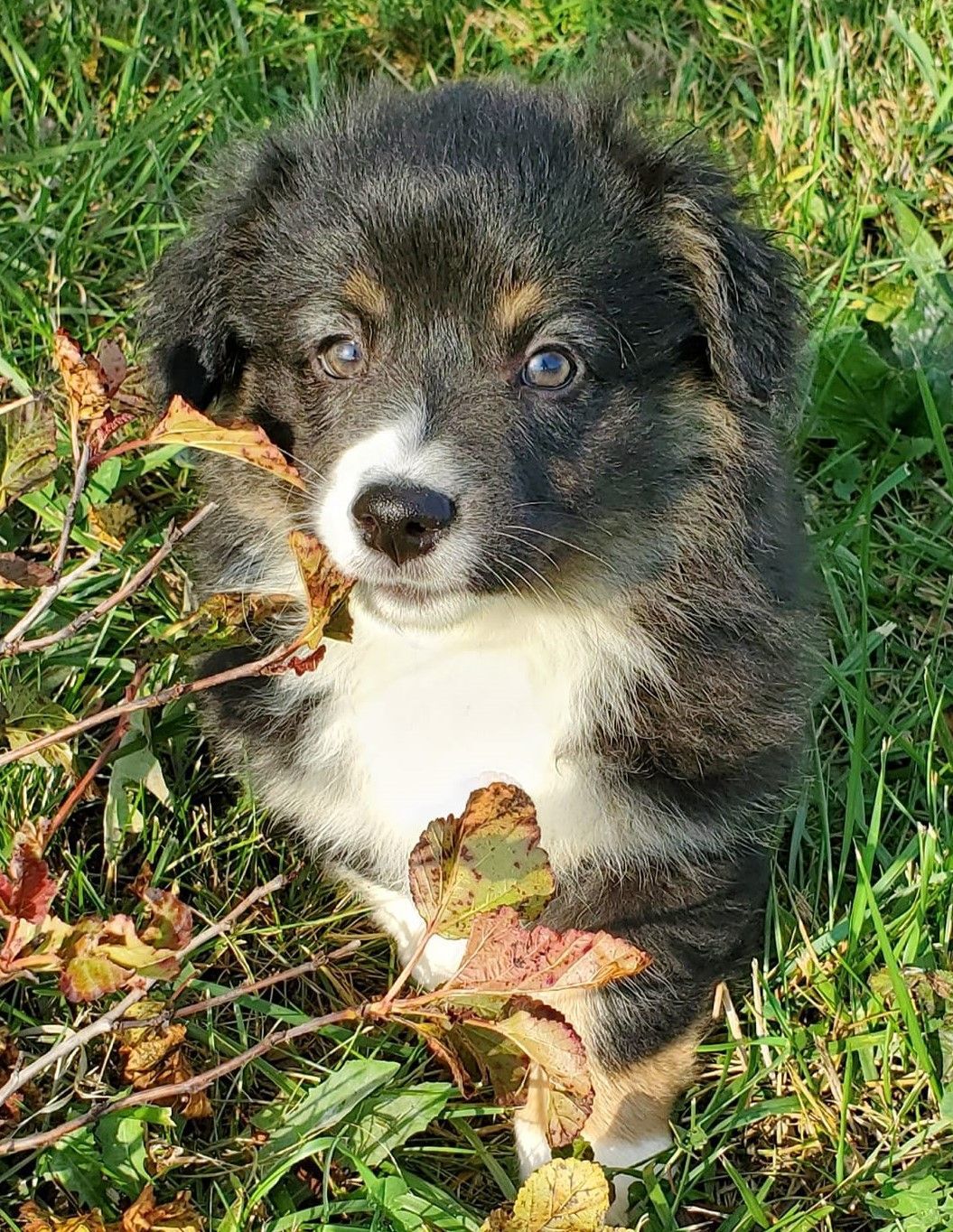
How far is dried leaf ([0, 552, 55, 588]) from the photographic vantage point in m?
2.78

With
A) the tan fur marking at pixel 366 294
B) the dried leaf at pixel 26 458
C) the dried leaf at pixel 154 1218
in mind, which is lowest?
the dried leaf at pixel 154 1218

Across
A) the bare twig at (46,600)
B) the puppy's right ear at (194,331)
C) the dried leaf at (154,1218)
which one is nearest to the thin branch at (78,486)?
the bare twig at (46,600)

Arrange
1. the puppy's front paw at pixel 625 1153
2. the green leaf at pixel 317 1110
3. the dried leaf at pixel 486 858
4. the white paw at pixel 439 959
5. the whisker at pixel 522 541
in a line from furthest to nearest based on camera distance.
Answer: the white paw at pixel 439 959 → the puppy's front paw at pixel 625 1153 → the green leaf at pixel 317 1110 → the whisker at pixel 522 541 → the dried leaf at pixel 486 858

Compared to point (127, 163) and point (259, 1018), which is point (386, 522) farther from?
point (127, 163)

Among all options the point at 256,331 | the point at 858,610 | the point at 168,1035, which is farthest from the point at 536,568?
the point at 858,610

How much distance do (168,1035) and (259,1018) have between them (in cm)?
44

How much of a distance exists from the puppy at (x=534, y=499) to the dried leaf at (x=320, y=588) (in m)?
0.05

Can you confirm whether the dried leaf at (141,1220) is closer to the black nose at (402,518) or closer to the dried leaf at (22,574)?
the dried leaf at (22,574)

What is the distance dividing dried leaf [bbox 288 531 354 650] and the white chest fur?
9.3 inches

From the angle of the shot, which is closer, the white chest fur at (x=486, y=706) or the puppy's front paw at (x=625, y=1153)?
the white chest fur at (x=486, y=706)

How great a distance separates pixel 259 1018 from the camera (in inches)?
133

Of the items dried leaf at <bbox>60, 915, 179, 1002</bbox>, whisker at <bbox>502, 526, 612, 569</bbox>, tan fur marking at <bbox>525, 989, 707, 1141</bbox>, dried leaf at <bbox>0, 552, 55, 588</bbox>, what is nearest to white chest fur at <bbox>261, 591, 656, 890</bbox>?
whisker at <bbox>502, 526, 612, 569</bbox>

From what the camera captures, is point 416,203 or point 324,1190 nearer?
point 416,203

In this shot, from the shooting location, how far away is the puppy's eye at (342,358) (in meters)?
2.80
